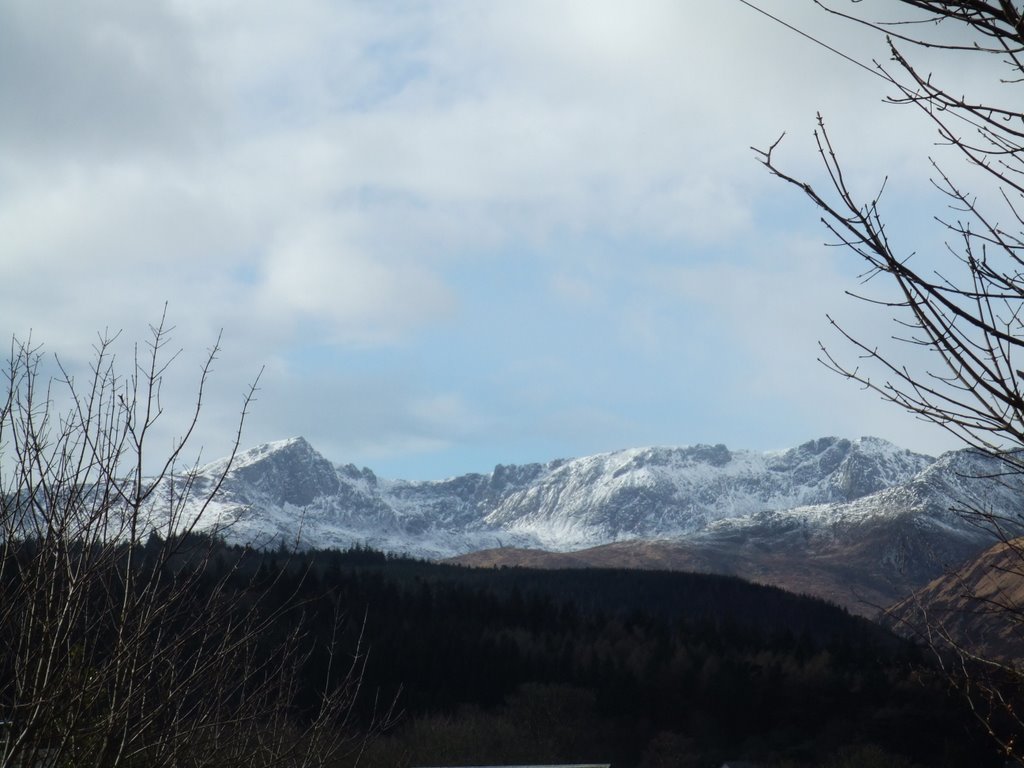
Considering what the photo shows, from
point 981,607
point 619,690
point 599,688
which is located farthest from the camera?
point 599,688

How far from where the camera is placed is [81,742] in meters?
7.52

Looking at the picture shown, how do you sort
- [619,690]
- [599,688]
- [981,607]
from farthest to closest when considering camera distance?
1. [599,688]
2. [619,690]
3. [981,607]

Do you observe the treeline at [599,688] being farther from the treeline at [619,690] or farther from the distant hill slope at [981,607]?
the distant hill slope at [981,607]

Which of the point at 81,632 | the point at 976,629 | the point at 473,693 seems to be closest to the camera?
the point at 976,629

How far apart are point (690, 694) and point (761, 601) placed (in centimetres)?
7428

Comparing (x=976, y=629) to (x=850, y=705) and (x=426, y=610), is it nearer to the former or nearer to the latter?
(x=850, y=705)

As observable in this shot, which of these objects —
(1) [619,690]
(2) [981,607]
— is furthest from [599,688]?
(2) [981,607]

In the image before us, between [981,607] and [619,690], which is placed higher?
[981,607]

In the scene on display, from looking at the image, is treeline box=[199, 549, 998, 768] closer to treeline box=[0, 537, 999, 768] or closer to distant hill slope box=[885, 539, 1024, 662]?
treeline box=[0, 537, 999, 768]

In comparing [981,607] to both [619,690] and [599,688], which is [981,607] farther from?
[599,688]

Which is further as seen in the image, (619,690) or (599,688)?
(599,688)

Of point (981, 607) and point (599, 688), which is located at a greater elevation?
point (981, 607)

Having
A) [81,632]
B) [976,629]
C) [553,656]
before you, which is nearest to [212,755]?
[81,632]

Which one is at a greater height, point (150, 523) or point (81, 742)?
point (150, 523)
